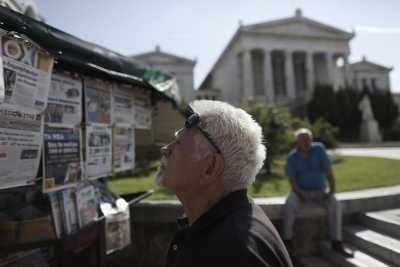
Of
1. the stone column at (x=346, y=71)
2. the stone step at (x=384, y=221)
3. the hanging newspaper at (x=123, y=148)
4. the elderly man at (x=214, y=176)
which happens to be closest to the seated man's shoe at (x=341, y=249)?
the stone step at (x=384, y=221)

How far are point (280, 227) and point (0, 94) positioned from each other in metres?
3.59

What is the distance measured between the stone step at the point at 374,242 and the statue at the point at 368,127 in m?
32.7

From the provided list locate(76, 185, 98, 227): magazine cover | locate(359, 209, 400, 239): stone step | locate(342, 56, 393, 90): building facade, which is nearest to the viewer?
locate(76, 185, 98, 227): magazine cover

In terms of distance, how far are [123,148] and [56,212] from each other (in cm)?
109

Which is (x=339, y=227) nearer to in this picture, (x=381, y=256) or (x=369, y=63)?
(x=381, y=256)

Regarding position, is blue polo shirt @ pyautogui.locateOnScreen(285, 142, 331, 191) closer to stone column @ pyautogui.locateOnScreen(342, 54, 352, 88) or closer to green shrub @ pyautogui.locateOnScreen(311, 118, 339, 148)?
green shrub @ pyautogui.locateOnScreen(311, 118, 339, 148)

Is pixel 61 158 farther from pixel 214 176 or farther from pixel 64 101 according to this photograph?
pixel 214 176

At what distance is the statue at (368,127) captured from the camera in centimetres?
3275

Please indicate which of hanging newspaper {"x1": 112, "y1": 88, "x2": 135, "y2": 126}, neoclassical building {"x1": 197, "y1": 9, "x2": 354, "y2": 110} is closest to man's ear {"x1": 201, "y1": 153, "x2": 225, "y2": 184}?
hanging newspaper {"x1": 112, "y1": 88, "x2": 135, "y2": 126}

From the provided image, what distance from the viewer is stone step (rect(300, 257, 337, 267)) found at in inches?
150

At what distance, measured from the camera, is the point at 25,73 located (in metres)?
2.20

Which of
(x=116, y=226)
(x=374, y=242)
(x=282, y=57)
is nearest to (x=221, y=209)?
(x=116, y=226)

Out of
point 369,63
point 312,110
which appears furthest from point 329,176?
point 369,63

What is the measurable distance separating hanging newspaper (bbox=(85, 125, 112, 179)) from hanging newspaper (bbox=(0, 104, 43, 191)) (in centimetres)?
61
